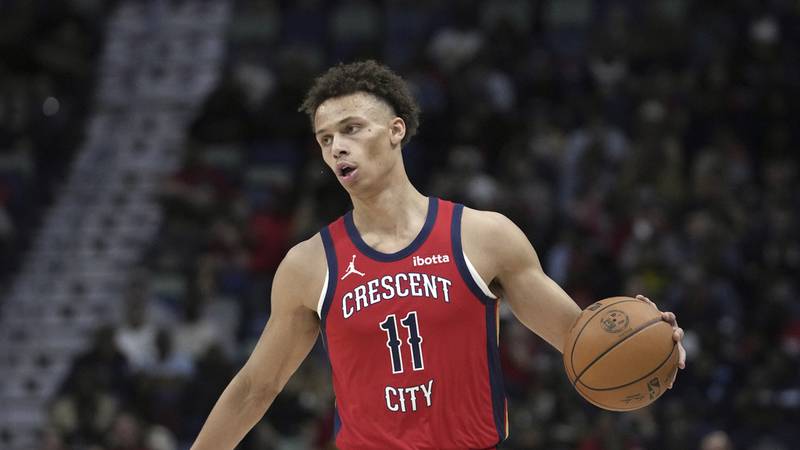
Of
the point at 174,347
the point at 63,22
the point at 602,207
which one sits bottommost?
the point at 174,347

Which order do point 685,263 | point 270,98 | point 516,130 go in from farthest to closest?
point 270,98, point 516,130, point 685,263

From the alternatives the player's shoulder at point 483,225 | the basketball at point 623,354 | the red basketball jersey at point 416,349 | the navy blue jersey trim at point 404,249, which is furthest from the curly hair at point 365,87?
the basketball at point 623,354

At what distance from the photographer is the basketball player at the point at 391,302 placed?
484 cm

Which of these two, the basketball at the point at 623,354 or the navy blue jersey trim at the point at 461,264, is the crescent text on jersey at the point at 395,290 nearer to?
the navy blue jersey trim at the point at 461,264

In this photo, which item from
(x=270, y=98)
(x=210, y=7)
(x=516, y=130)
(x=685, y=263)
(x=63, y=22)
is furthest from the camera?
(x=210, y=7)

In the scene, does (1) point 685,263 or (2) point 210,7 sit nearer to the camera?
(1) point 685,263

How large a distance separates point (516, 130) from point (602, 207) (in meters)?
1.70

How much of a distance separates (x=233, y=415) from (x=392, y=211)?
1.07m

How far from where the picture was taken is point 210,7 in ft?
59.7

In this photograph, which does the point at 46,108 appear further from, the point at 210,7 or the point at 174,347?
the point at 174,347

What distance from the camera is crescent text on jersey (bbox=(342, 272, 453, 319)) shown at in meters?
4.88

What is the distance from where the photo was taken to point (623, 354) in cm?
478

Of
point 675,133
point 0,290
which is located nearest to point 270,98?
point 0,290

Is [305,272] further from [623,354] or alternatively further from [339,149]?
[623,354]
